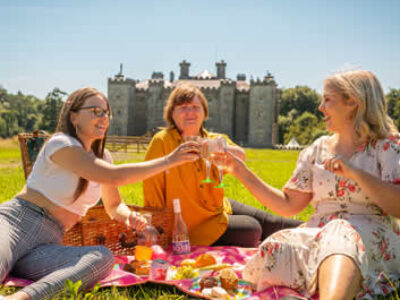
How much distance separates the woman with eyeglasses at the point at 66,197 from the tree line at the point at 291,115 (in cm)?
3752

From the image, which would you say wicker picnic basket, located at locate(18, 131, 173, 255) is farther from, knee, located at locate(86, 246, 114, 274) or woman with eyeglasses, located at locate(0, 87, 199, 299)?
knee, located at locate(86, 246, 114, 274)

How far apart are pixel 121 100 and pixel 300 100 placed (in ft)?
107

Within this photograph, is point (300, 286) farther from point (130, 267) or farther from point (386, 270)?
point (130, 267)

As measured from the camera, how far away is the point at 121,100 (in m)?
50.1

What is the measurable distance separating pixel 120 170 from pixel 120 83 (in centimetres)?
4895

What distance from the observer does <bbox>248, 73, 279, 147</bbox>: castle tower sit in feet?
155

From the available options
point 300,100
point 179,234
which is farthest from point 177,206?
point 300,100

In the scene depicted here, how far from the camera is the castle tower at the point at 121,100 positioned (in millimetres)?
49719

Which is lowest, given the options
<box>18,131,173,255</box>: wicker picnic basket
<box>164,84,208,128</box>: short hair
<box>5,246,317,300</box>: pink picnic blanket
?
<box>5,246,317,300</box>: pink picnic blanket

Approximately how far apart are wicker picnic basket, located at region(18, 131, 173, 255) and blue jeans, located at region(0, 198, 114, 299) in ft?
1.77

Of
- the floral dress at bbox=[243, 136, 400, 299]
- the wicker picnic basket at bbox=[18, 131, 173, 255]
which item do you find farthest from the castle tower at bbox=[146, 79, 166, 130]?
the floral dress at bbox=[243, 136, 400, 299]

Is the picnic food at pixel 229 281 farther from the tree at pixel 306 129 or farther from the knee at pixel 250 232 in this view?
the tree at pixel 306 129

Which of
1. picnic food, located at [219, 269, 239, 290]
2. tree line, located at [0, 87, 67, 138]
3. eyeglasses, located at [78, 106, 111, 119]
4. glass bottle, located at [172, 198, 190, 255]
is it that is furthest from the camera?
tree line, located at [0, 87, 67, 138]

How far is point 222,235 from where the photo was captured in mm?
3473
